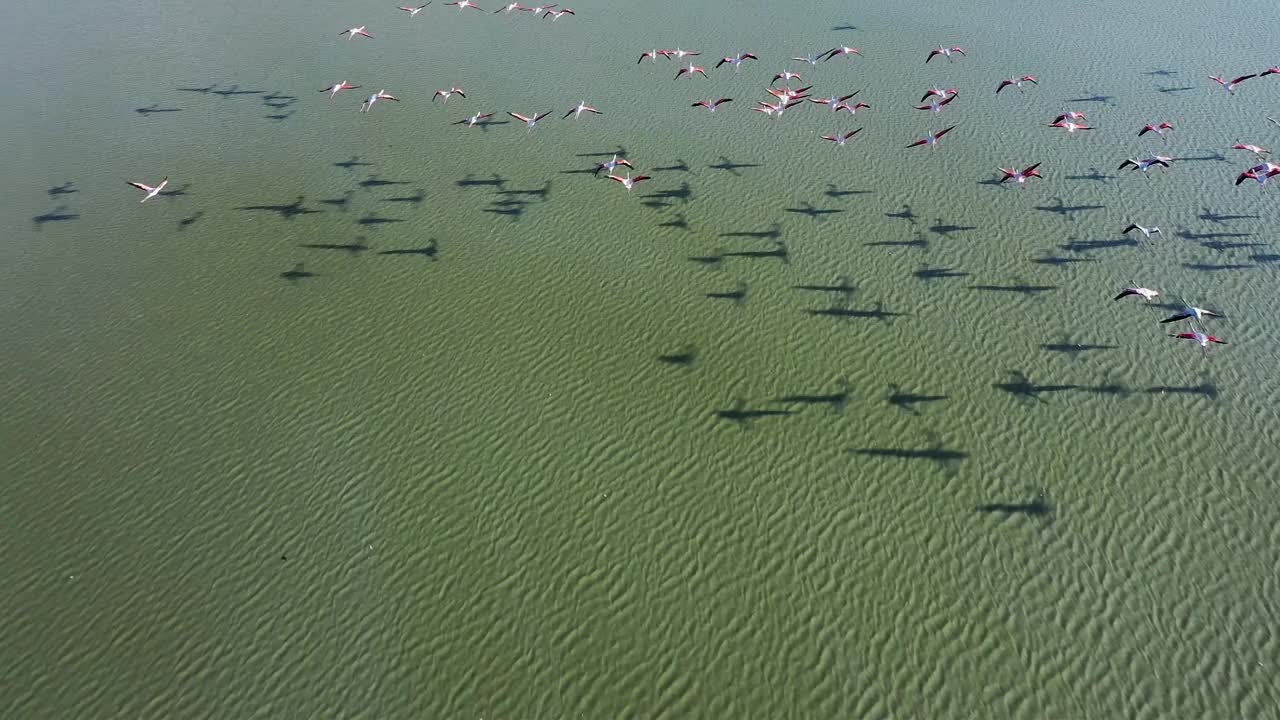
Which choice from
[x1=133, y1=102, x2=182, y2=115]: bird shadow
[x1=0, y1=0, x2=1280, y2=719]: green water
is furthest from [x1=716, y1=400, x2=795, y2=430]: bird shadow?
[x1=133, y1=102, x2=182, y2=115]: bird shadow

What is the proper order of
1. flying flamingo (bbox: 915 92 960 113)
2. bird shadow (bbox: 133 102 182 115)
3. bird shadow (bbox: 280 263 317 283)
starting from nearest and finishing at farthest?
bird shadow (bbox: 280 263 317 283)
flying flamingo (bbox: 915 92 960 113)
bird shadow (bbox: 133 102 182 115)

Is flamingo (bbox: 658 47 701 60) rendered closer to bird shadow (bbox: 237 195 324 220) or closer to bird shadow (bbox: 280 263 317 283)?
bird shadow (bbox: 237 195 324 220)

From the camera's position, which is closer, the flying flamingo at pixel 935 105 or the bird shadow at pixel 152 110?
the flying flamingo at pixel 935 105

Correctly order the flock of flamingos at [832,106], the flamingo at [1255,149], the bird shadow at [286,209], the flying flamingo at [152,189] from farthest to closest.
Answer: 1. the bird shadow at [286,209]
2. the flying flamingo at [152,189]
3. the flock of flamingos at [832,106]
4. the flamingo at [1255,149]

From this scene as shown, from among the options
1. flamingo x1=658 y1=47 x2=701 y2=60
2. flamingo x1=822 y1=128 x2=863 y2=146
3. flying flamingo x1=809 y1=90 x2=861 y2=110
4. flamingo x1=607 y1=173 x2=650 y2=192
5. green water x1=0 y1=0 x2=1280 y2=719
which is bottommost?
green water x1=0 y1=0 x2=1280 y2=719

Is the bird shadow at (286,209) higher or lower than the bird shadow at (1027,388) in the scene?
higher

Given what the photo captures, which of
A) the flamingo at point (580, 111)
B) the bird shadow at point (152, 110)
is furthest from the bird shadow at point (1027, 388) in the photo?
the bird shadow at point (152, 110)

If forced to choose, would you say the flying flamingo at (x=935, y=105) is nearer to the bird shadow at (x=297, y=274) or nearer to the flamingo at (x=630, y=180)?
the flamingo at (x=630, y=180)

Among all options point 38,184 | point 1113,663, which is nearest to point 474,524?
point 1113,663

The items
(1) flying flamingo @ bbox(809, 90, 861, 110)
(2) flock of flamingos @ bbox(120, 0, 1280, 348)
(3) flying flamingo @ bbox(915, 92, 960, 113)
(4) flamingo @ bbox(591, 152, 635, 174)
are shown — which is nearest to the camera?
(2) flock of flamingos @ bbox(120, 0, 1280, 348)

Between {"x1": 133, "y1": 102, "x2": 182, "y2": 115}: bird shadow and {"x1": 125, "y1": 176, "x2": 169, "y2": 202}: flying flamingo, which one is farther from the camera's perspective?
{"x1": 133, "y1": 102, "x2": 182, "y2": 115}: bird shadow

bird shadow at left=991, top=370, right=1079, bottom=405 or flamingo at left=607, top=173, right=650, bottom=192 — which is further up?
flamingo at left=607, top=173, right=650, bottom=192
